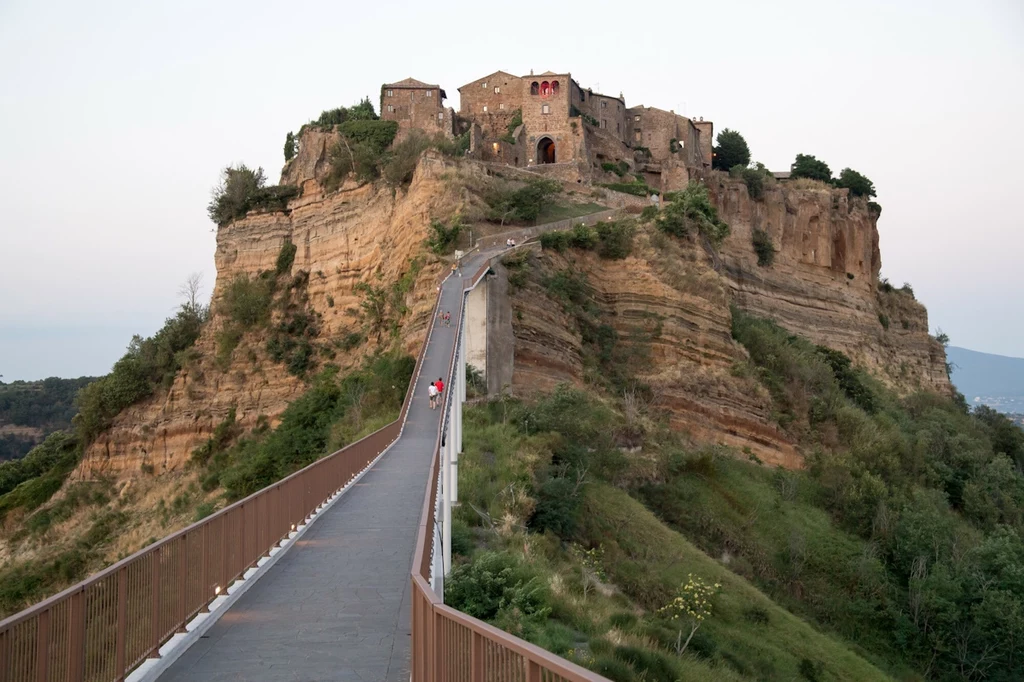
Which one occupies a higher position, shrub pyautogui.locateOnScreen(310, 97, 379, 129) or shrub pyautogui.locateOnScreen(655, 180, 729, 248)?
shrub pyautogui.locateOnScreen(310, 97, 379, 129)

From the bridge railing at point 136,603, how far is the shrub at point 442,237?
25.7 meters

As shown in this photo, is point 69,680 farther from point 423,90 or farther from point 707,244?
point 423,90

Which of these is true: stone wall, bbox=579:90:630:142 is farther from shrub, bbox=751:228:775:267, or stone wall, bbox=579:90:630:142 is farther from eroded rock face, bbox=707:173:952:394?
shrub, bbox=751:228:775:267

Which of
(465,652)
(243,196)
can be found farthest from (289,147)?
(465,652)

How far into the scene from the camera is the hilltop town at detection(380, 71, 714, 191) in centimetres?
5619

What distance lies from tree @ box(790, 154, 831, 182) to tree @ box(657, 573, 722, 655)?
56007 millimetres

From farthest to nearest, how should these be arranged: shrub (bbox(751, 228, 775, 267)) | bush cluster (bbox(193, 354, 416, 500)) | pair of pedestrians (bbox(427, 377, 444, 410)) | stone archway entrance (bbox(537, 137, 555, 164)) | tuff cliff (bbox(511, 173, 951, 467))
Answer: shrub (bbox(751, 228, 775, 267)) < stone archway entrance (bbox(537, 137, 555, 164)) < tuff cliff (bbox(511, 173, 951, 467)) < bush cluster (bbox(193, 354, 416, 500)) < pair of pedestrians (bbox(427, 377, 444, 410))

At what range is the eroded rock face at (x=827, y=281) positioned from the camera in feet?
194

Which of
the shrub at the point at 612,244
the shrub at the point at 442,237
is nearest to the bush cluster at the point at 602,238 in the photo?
the shrub at the point at 612,244

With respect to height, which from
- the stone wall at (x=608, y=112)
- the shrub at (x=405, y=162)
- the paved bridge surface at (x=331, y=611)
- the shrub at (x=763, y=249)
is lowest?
the paved bridge surface at (x=331, y=611)

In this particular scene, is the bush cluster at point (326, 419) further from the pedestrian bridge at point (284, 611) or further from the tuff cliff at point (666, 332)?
the pedestrian bridge at point (284, 611)

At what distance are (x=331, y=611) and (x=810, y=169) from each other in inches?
2740

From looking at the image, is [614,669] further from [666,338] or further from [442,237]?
[442,237]

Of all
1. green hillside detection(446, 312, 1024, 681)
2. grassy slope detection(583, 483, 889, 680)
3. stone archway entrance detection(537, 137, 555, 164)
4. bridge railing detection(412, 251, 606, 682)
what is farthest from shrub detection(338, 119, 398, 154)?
bridge railing detection(412, 251, 606, 682)
